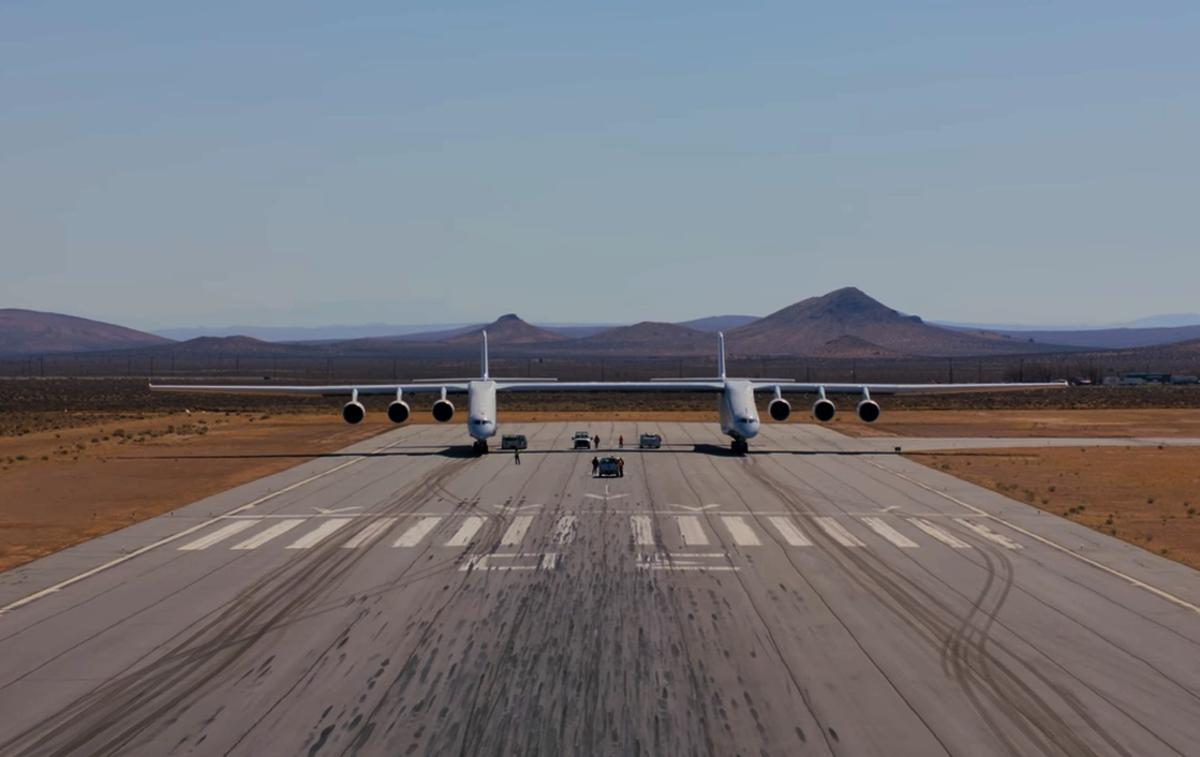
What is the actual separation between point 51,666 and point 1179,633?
78.2ft

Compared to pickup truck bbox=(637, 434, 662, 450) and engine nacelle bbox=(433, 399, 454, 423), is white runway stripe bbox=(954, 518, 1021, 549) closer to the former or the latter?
pickup truck bbox=(637, 434, 662, 450)

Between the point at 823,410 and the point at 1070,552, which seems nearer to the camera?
the point at 1070,552

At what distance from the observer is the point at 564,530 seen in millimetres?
37531

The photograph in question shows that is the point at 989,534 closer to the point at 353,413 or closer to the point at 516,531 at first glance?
the point at 516,531

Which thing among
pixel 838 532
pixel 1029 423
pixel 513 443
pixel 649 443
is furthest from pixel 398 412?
pixel 1029 423

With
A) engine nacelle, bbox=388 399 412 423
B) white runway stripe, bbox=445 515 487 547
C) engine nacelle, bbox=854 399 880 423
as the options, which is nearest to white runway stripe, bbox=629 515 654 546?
white runway stripe, bbox=445 515 487 547

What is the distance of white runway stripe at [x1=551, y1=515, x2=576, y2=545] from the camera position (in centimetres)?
3569

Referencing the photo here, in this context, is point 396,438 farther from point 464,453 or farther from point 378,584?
point 378,584

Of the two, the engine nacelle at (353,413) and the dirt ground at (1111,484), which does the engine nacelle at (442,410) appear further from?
the dirt ground at (1111,484)

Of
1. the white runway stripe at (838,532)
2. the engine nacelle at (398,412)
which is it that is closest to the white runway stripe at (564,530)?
the white runway stripe at (838,532)

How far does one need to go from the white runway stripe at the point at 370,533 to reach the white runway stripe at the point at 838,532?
15.0m

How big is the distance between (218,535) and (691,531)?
1578 cm

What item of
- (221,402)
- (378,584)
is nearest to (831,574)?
(378,584)

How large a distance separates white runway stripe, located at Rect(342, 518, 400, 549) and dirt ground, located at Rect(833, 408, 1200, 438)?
46.1 m
